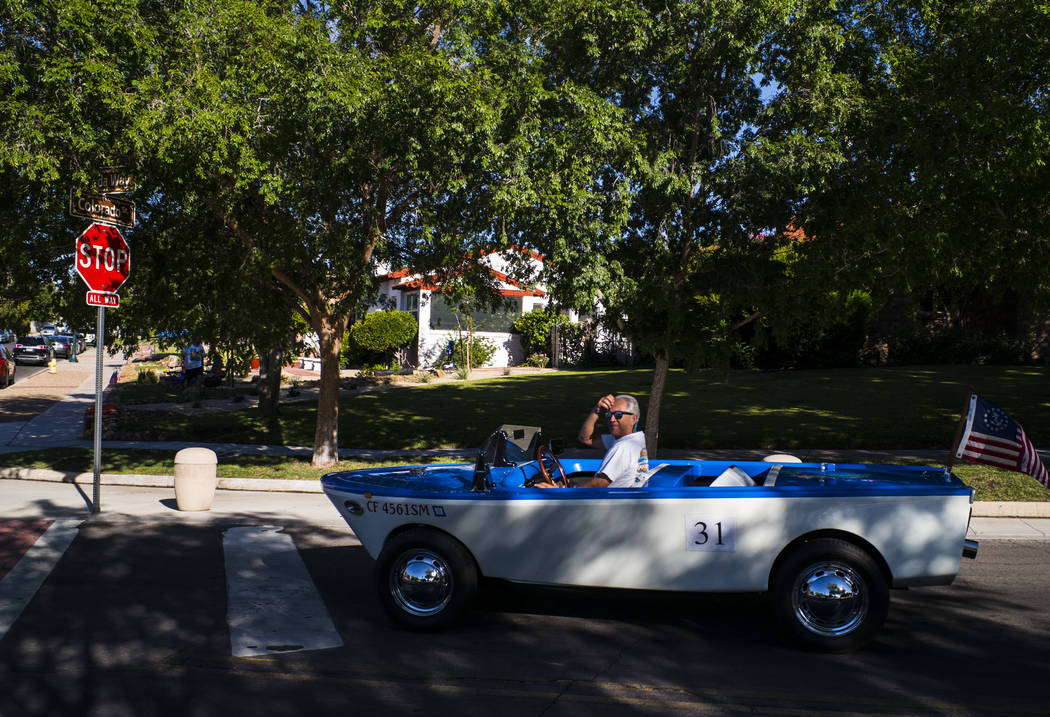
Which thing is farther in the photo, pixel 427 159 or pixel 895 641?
pixel 427 159

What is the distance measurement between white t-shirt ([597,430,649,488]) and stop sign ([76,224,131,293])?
6948mm

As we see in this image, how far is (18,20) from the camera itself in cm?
1035

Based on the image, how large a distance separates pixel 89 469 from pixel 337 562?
7679 mm

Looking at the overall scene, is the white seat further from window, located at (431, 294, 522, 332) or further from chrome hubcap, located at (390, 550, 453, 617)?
window, located at (431, 294, 522, 332)

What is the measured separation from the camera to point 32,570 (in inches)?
297

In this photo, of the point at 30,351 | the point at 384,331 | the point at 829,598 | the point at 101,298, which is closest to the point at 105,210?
the point at 101,298

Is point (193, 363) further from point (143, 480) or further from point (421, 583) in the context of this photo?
point (421, 583)

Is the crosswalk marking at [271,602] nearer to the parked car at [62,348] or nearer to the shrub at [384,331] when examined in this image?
the shrub at [384,331]

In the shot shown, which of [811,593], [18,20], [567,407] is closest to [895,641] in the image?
[811,593]

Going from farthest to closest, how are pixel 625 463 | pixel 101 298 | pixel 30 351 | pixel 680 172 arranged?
pixel 30 351, pixel 680 172, pixel 101 298, pixel 625 463

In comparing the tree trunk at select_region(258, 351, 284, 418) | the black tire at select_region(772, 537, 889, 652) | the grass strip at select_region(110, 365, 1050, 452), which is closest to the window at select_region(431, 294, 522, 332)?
the grass strip at select_region(110, 365, 1050, 452)

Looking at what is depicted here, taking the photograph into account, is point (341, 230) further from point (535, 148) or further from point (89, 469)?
point (89, 469)

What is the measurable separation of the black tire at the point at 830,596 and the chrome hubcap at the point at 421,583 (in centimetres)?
217

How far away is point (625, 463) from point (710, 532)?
84 centimetres
